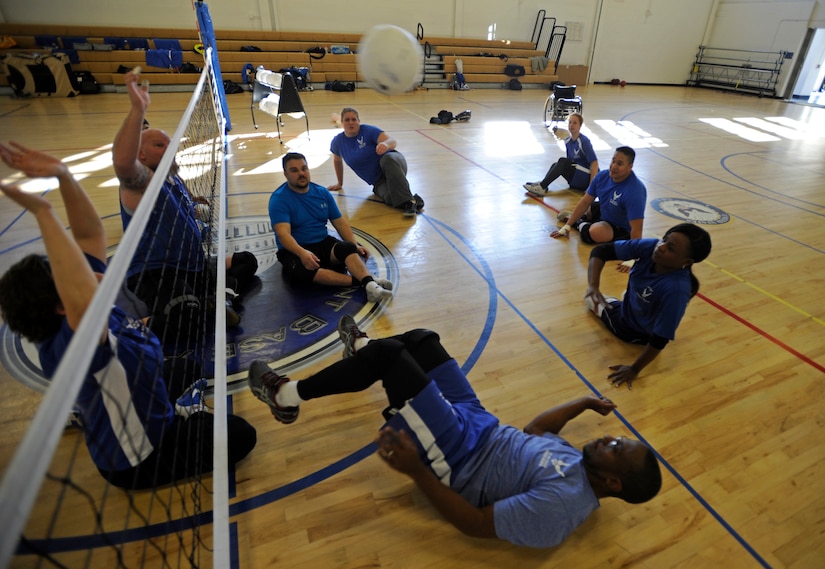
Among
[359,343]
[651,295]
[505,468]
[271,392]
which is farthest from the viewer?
[651,295]

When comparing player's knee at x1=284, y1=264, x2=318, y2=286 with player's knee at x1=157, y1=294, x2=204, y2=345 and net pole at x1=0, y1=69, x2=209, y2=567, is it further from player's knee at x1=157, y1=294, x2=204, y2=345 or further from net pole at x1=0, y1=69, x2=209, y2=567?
net pole at x1=0, y1=69, x2=209, y2=567

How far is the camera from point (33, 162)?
5.40ft

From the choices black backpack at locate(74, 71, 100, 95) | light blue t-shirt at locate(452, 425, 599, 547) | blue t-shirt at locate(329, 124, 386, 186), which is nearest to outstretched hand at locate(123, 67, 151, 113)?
light blue t-shirt at locate(452, 425, 599, 547)

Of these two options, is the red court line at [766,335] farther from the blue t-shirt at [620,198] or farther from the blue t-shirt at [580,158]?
the blue t-shirt at [580,158]

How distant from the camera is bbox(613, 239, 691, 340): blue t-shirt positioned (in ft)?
9.70

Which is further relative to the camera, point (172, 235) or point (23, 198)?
point (172, 235)

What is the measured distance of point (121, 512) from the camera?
7.14ft

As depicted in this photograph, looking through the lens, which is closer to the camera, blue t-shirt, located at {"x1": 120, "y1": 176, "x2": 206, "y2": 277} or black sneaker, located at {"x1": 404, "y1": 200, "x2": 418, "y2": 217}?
blue t-shirt, located at {"x1": 120, "y1": 176, "x2": 206, "y2": 277}

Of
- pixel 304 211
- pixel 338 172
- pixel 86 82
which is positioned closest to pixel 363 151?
pixel 338 172

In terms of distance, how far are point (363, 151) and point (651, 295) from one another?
4006mm

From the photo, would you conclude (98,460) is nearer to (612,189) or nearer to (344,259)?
(344,259)

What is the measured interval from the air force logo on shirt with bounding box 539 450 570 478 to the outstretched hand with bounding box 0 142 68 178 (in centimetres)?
232

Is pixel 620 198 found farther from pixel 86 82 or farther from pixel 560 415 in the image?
pixel 86 82

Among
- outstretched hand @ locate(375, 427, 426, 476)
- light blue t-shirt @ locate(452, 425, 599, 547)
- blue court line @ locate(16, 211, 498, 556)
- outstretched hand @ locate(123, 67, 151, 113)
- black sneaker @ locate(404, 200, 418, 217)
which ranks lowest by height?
blue court line @ locate(16, 211, 498, 556)
